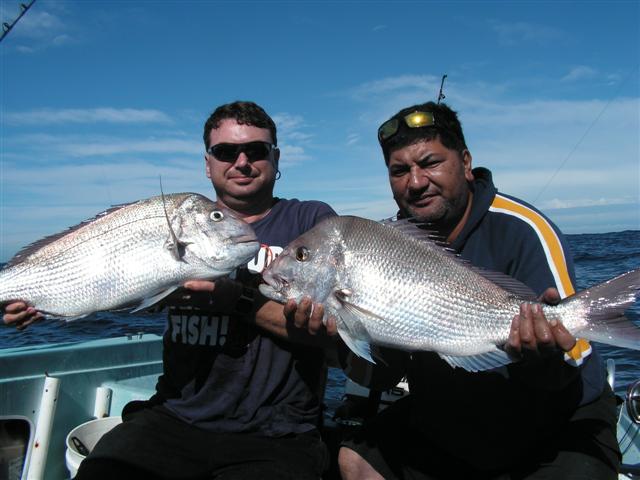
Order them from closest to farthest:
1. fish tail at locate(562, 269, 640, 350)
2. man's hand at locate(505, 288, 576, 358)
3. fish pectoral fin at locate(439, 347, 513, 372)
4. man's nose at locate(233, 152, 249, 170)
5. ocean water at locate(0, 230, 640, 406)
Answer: fish tail at locate(562, 269, 640, 350), man's hand at locate(505, 288, 576, 358), fish pectoral fin at locate(439, 347, 513, 372), man's nose at locate(233, 152, 249, 170), ocean water at locate(0, 230, 640, 406)

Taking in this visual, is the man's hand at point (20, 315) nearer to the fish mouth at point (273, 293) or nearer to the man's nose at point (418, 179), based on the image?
the fish mouth at point (273, 293)

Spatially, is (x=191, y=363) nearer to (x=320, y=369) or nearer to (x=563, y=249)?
(x=320, y=369)

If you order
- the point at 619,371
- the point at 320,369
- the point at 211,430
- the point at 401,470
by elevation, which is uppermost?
the point at 320,369

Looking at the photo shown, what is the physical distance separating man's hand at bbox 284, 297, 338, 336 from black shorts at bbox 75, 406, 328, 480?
76 cm

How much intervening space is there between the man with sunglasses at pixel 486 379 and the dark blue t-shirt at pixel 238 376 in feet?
2.06

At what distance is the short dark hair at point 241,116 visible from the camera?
3.45 meters

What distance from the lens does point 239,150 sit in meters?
3.40

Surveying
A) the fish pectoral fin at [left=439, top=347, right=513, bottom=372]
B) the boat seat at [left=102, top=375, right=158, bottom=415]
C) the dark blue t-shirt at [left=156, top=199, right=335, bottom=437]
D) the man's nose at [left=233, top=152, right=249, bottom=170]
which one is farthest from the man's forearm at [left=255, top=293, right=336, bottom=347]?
the boat seat at [left=102, top=375, right=158, bottom=415]

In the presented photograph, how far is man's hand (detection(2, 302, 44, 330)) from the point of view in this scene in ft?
9.52

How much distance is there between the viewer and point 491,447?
2.90m

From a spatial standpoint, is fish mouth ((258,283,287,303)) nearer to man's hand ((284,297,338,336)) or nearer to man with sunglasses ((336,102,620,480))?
man's hand ((284,297,338,336))

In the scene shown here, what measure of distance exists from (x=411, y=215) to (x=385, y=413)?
1.47 metres

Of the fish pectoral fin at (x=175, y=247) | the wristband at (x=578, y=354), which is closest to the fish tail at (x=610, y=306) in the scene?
the wristband at (x=578, y=354)

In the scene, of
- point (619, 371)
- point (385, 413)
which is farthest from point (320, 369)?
point (619, 371)
